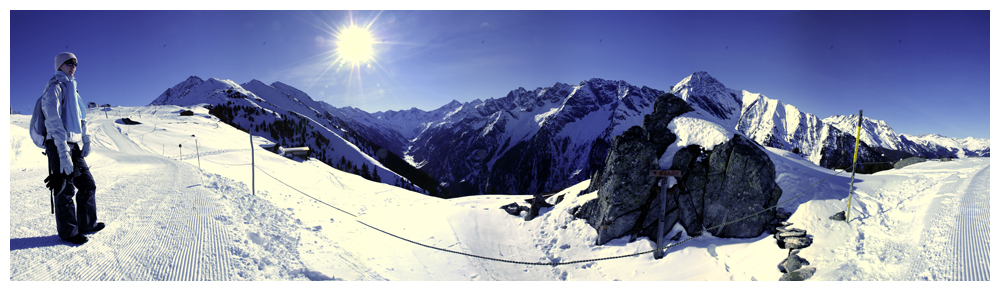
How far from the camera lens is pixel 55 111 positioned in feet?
15.1

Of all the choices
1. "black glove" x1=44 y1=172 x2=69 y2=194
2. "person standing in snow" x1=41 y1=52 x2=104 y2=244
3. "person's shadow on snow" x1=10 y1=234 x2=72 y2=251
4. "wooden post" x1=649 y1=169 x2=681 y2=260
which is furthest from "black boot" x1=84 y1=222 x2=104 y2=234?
"wooden post" x1=649 y1=169 x2=681 y2=260

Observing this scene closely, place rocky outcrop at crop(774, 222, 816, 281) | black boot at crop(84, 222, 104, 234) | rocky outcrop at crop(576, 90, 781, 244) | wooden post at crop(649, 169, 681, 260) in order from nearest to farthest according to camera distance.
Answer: black boot at crop(84, 222, 104, 234), rocky outcrop at crop(774, 222, 816, 281), wooden post at crop(649, 169, 681, 260), rocky outcrop at crop(576, 90, 781, 244)

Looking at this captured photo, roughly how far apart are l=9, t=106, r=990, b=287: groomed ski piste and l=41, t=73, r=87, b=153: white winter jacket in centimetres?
149

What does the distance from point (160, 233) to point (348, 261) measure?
10.1 feet

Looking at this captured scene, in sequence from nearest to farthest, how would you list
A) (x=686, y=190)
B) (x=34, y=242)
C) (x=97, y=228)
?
(x=34, y=242) → (x=97, y=228) → (x=686, y=190)

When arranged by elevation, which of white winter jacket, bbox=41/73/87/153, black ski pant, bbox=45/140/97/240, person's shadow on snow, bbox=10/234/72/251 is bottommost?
person's shadow on snow, bbox=10/234/72/251

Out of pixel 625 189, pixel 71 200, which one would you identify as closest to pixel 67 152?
pixel 71 200

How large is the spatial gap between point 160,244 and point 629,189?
48.5 ft

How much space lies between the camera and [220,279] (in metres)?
4.88

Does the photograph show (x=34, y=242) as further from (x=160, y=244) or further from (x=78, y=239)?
(x=160, y=244)

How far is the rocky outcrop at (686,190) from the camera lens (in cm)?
1245

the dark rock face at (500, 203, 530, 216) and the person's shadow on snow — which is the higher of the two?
the person's shadow on snow

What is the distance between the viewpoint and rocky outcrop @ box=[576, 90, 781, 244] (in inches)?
490

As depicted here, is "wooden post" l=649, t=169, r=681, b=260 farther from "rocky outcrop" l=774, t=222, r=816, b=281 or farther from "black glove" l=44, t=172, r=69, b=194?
"black glove" l=44, t=172, r=69, b=194
